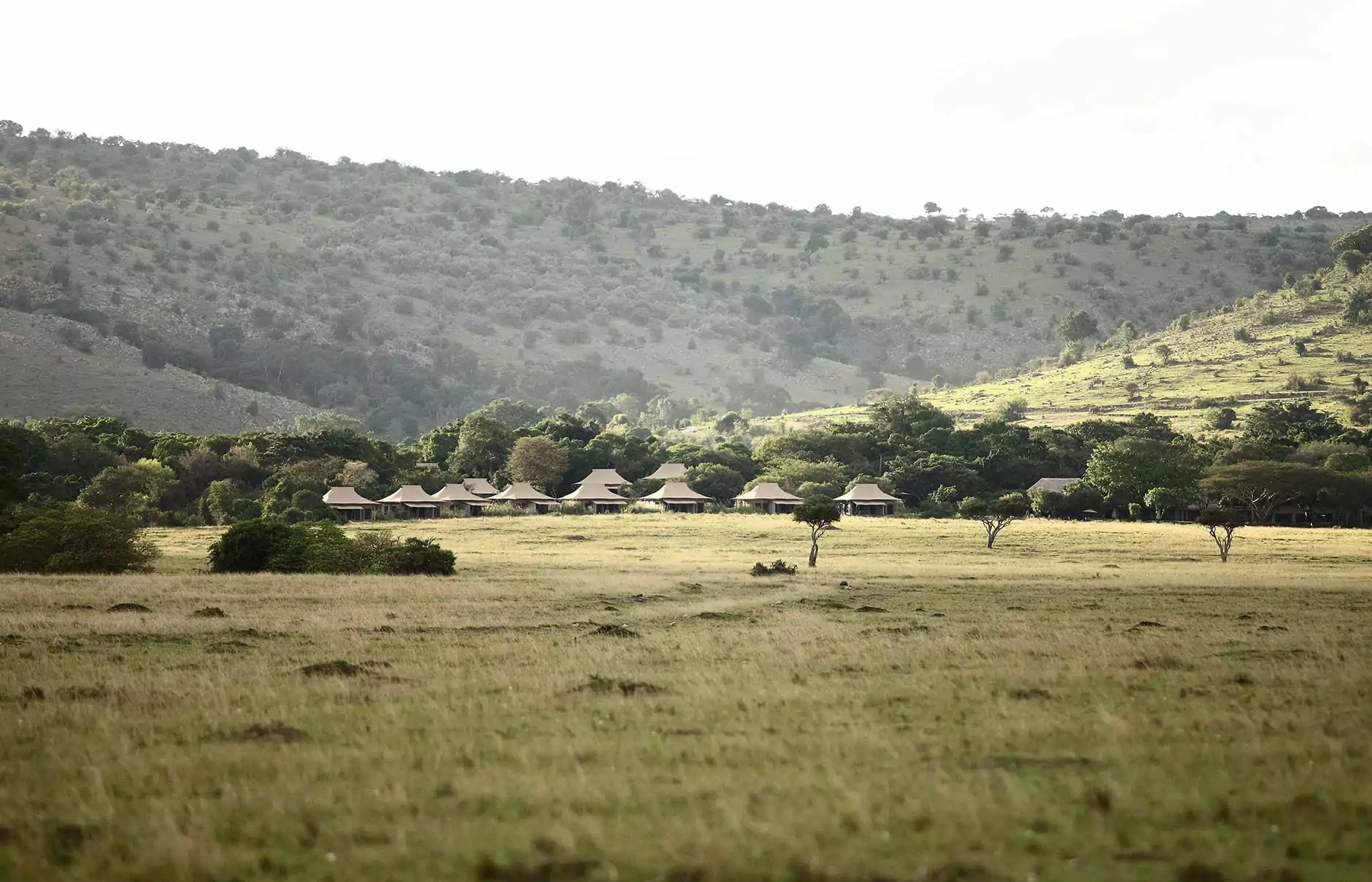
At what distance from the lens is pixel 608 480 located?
117 metres

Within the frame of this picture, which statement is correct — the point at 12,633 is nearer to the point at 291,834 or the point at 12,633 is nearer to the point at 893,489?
the point at 291,834

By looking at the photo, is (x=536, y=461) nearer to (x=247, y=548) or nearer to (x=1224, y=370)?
(x=247, y=548)

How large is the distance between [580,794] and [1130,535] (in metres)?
62.6

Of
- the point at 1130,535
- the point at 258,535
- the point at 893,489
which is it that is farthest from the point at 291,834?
the point at 893,489

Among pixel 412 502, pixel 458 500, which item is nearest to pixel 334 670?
pixel 412 502

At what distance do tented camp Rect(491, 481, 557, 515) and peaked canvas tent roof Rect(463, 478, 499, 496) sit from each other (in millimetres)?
1187

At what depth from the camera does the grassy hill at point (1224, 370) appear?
145875mm

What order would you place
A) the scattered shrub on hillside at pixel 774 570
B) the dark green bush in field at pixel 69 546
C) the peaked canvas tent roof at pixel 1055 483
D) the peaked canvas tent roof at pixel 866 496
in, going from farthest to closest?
the peaked canvas tent roof at pixel 866 496
the peaked canvas tent roof at pixel 1055 483
the scattered shrub on hillside at pixel 774 570
the dark green bush in field at pixel 69 546

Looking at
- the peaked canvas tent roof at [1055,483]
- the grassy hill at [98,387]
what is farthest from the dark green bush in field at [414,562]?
the grassy hill at [98,387]

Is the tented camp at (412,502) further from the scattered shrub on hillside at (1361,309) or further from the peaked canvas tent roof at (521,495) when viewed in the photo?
the scattered shrub on hillside at (1361,309)

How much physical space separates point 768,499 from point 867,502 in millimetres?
8283

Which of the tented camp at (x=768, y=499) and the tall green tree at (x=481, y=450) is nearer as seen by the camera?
the tented camp at (x=768, y=499)

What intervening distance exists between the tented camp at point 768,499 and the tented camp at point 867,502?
382 centimetres

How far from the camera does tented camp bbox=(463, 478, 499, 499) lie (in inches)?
4439
